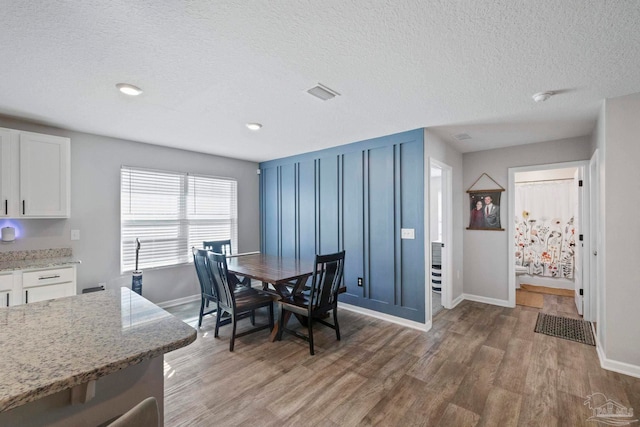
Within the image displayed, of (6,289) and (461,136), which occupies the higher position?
(461,136)

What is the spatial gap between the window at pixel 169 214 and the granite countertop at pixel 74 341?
9.35 feet

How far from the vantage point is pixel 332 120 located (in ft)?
10.2

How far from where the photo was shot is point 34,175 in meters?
2.97

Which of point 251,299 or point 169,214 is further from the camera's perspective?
point 169,214

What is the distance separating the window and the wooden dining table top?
0.97m

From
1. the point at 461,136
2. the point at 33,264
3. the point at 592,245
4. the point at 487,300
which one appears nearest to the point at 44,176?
the point at 33,264

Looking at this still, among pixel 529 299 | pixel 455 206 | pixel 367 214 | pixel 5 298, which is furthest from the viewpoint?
pixel 529 299

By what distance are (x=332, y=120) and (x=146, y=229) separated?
302 cm

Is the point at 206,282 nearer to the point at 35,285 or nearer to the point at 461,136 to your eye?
the point at 35,285

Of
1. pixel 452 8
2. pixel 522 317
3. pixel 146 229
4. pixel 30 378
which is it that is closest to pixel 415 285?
pixel 522 317

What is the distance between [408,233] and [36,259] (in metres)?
4.25

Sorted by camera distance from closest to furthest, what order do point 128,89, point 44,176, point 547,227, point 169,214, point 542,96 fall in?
point 128,89 < point 542,96 < point 44,176 < point 169,214 < point 547,227

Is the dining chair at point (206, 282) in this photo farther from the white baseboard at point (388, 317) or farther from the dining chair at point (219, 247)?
the white baseboard at point (388, 317)

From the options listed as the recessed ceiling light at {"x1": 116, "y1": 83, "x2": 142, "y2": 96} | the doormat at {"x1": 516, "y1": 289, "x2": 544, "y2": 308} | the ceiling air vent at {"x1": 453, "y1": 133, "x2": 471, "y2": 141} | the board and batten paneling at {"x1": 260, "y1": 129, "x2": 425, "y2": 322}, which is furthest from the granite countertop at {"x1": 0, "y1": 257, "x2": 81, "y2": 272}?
the doormat at {"x1": 516, "y1": 289, "x2": 544, "y2": 308}
